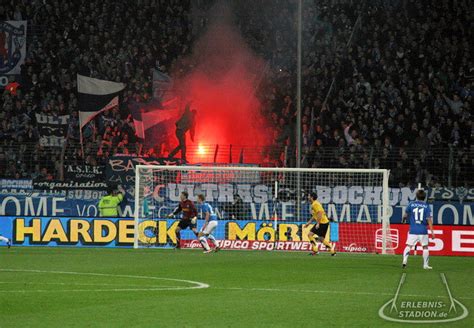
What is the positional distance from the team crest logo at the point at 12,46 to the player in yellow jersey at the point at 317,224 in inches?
649

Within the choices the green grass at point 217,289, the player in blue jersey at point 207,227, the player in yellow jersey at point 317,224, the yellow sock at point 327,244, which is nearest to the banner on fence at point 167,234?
the player in blue jersey at point 207,227

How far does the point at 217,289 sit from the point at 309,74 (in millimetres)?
19942

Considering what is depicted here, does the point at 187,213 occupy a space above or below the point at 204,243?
above

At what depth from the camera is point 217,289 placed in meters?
17.3

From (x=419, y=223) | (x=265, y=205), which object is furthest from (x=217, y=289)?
(x=265, y=205)

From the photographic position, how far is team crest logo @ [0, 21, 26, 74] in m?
40.1

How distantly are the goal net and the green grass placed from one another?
346cm

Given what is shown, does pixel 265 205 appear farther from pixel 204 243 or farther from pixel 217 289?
pixel 217 289

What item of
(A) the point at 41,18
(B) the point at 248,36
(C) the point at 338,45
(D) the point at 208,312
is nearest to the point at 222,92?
(B) the point at 248,36

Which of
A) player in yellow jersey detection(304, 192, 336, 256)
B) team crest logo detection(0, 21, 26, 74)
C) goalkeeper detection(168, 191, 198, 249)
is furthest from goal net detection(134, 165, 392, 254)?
team crest logo detection(0, 21, 26, 74)

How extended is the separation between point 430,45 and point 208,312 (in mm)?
23409

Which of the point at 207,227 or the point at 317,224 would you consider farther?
the point at 207,227

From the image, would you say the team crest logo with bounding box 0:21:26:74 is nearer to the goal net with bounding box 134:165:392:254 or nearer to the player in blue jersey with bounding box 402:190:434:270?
the goal net with bounding box 134:165:392:254

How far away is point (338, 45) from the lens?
122 feet
